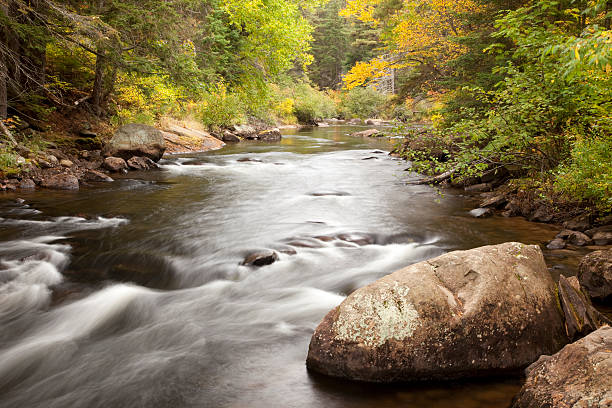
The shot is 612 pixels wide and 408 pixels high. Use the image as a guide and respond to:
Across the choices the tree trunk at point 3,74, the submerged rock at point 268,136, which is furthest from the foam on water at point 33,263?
the submerged rock at point 268,136

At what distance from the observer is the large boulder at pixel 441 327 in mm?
3121

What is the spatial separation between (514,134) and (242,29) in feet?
57.9

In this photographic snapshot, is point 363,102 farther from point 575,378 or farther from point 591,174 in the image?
point 575,378

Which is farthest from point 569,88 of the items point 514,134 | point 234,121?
Result: point 234,121

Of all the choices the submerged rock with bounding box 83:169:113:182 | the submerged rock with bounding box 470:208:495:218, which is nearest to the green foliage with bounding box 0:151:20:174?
the submerged rock with bounding box 83:169:113:182

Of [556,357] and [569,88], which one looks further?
[569,88]

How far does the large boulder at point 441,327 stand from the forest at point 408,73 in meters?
2.00

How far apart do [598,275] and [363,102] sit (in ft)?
149

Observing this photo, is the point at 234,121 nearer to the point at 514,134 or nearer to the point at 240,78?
the point at 240,78

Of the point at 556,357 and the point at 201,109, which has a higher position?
the point at 201,109

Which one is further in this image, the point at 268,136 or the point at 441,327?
the point at 268,136

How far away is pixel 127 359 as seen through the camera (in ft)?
12.6

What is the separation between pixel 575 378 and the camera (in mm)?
2395

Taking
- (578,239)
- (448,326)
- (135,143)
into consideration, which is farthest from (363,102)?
(448,326)
